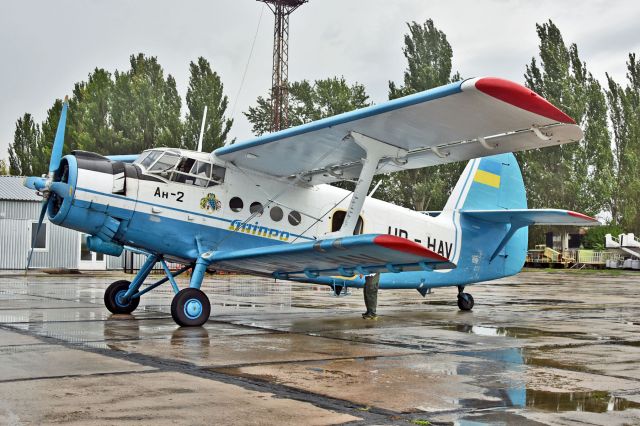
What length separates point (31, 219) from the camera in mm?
34875

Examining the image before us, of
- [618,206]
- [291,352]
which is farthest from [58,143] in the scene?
[618,206]

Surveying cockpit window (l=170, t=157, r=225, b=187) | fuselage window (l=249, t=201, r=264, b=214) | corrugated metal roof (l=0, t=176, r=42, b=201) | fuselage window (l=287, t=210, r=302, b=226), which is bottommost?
fuselage window (l=287, t=210, r=302, b=226)

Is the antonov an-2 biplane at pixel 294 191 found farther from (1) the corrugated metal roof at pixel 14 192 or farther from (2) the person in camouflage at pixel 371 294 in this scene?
(1) the corrugated metal roof at pixel 14 192

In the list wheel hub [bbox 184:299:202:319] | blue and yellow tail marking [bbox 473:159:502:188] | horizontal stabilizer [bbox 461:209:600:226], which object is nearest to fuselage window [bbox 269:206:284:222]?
wheel hub [bbox 184:299:202:319]

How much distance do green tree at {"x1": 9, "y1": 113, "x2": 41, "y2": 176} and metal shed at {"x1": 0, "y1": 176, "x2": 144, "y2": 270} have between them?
35147 mm

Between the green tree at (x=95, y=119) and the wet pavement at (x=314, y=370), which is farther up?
the green tree at (x=95, y=119)

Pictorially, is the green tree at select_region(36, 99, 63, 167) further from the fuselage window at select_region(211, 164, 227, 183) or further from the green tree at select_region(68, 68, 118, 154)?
the fuselage window at select_region(211, 164, 227, 183)

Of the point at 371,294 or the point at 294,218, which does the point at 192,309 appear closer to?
the point at 294,218

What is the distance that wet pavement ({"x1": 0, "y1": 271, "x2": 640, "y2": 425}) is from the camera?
490 cm

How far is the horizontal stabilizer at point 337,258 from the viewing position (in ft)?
30.5

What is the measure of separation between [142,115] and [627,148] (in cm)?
3725

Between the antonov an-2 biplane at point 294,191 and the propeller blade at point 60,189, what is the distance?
0.03m

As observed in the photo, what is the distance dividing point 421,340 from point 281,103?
4644 centimetres

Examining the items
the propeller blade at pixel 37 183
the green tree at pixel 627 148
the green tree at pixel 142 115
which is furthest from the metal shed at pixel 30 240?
the green tree at pixel 627 148
